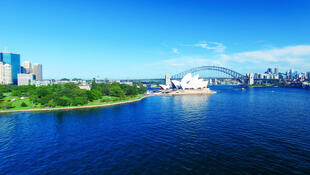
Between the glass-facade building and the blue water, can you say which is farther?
the glass-facade building

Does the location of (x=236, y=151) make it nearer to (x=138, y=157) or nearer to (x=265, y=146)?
(x=265, y=146)

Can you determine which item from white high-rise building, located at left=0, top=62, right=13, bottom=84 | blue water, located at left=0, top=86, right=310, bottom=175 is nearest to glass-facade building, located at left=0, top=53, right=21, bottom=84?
white high-rise building, located at left=0, top=62, right=13, bottom=84

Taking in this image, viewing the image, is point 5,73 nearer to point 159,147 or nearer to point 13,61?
point 13,61

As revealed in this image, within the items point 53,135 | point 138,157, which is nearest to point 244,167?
point 138,157

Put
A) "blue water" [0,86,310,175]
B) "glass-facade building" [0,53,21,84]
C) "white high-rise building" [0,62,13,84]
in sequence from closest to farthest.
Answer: "blue water" [0,86,310,175]
"white high-rise building" [0,62,13,84]
"glass-facade building" [0,53,21,84]

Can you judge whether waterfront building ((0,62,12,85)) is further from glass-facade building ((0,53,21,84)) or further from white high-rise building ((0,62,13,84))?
glass-facade building ((0,53,21,84))

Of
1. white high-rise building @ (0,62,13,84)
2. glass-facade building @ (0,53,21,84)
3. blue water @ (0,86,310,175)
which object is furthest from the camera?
glass-facade building @ (0,53,21,84)

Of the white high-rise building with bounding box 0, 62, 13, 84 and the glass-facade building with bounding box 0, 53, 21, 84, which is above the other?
the glass-facade building with bounding box 0, 53, 21, 84

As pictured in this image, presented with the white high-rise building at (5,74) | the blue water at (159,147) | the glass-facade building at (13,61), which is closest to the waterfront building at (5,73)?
the white high-rise building at (5,74)
